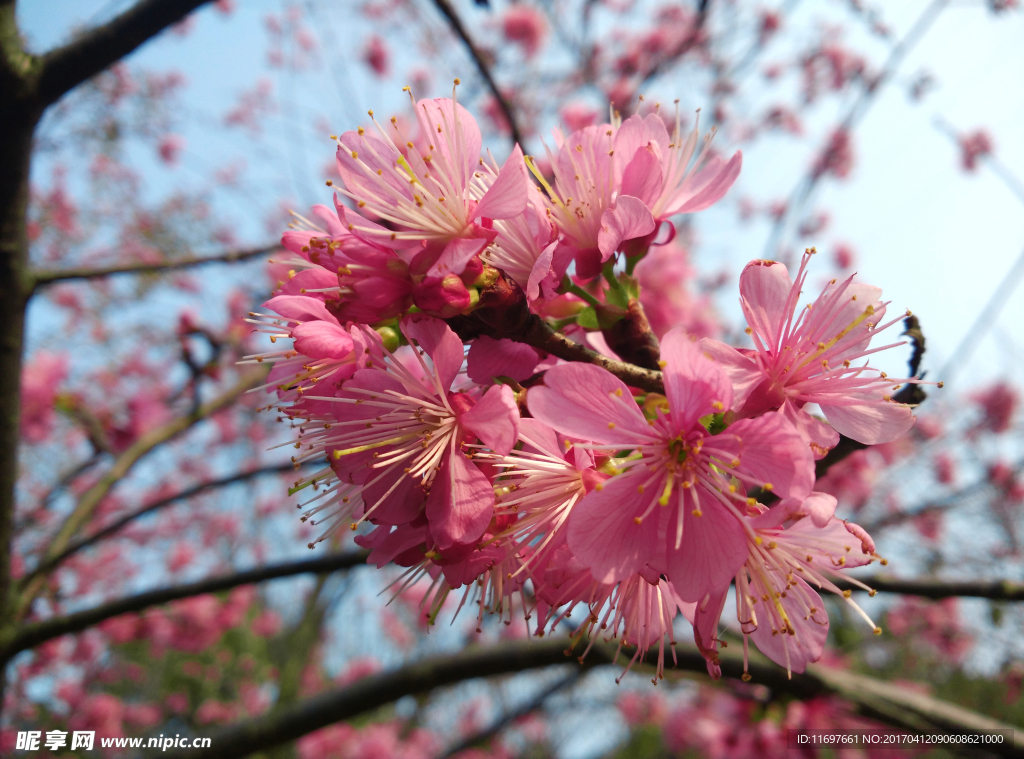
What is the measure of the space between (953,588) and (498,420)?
1.90 m

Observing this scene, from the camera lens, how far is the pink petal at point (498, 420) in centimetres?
90

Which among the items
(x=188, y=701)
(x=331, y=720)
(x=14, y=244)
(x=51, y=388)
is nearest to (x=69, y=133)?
(x=51, y=388)

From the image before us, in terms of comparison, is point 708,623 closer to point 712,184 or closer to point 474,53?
point 712,184

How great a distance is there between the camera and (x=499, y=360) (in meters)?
1.02

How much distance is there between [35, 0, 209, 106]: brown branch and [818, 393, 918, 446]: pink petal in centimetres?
212

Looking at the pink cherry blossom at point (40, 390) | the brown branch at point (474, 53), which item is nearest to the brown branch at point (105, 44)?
the brown branch at point (474, 53)

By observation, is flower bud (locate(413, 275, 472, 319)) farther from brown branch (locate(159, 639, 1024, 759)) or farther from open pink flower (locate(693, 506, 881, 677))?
brown branch (locate(159, 639, 1024, 759))

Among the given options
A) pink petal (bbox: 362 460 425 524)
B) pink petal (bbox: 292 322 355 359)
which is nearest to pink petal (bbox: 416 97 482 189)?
pink petal (bbox: 292 322 355 359)

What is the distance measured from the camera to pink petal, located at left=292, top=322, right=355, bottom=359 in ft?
3.10

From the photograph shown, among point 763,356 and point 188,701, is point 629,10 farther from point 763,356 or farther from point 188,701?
point 188,701

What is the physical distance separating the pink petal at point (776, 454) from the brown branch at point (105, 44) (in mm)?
2031

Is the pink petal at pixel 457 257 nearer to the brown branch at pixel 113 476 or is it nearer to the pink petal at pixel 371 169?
the pink petal at pixel 371 169

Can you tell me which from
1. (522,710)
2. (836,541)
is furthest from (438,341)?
(522,710)

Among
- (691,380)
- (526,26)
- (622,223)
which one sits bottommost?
(691,380)
